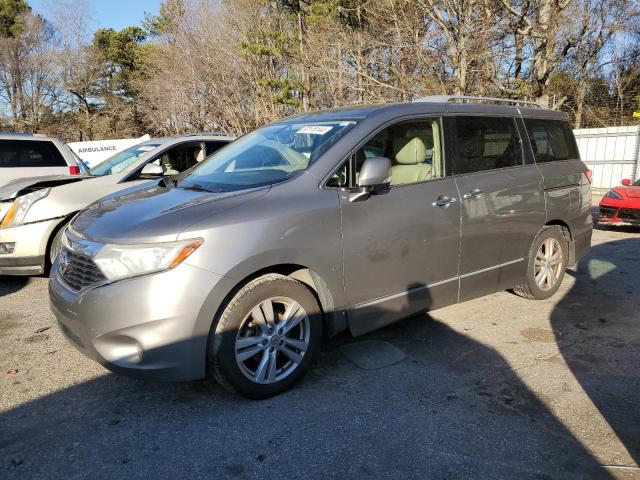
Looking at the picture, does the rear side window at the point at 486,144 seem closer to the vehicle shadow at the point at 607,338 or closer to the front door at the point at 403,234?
the front door at the point at 403,234

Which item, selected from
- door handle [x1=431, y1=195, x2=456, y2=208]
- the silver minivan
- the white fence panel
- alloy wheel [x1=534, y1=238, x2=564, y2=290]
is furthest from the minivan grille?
the white fence panel

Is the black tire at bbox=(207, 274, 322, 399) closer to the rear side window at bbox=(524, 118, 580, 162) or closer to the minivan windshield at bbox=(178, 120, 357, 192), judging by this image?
the minivan windshield at bbox=(178, 120, 357, 192)

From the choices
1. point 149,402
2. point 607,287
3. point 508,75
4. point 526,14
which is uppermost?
point 526,14

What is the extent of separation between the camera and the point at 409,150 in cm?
385

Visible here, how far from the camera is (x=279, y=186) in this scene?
10.5 feet

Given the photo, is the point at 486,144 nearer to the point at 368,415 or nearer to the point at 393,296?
the point at 393,296

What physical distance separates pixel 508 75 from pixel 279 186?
15203 mm

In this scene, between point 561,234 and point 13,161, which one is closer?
point 561,234

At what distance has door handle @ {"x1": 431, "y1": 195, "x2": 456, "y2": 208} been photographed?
12.4 ft

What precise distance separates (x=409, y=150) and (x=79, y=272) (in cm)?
248

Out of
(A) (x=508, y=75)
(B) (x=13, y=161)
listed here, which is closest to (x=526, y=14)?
(A) (x=508, y=75)

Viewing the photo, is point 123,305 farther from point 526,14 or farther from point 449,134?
point 526,14

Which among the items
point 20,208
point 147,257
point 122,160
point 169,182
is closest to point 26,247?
point 20,208

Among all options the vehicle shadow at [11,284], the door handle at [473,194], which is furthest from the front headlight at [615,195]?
the vehicle shadow at [11,284]
